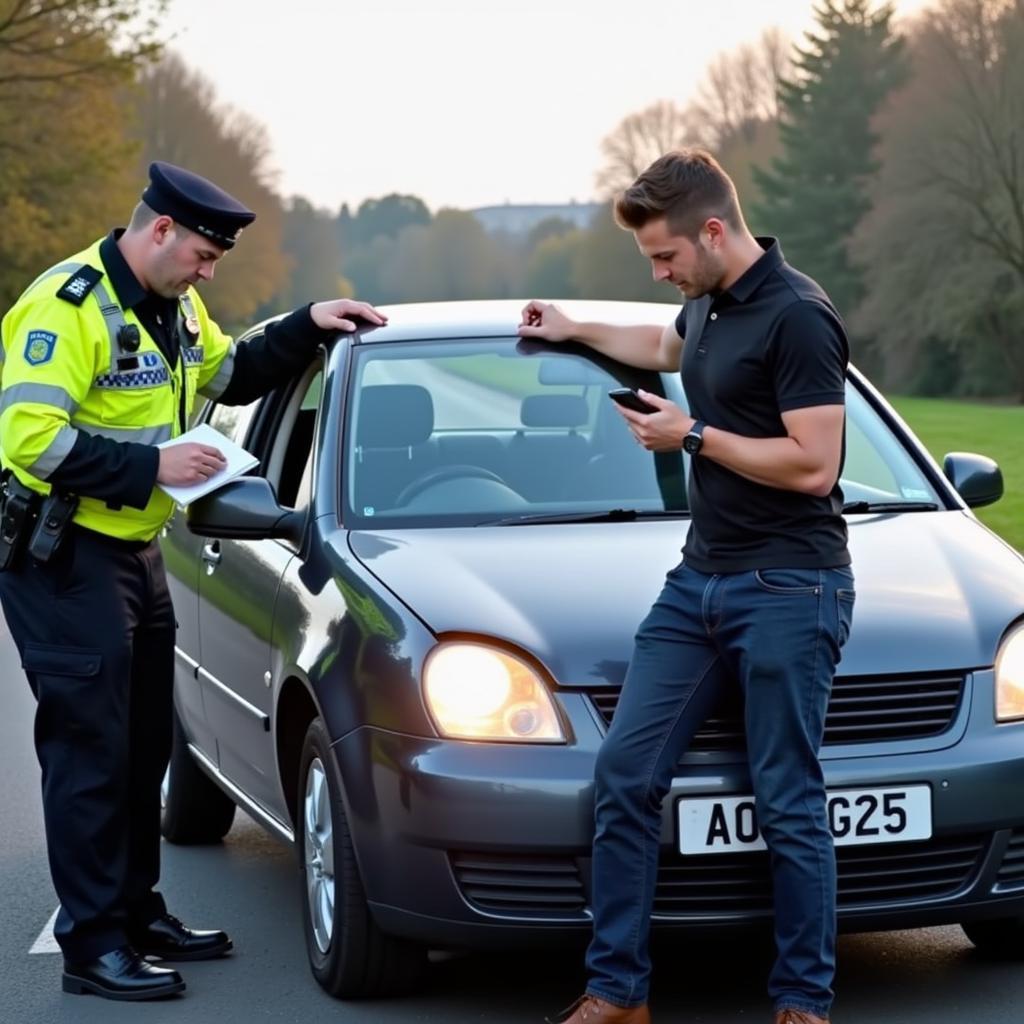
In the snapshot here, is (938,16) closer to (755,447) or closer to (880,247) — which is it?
(880,247)

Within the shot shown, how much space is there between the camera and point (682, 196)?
4.27 meters

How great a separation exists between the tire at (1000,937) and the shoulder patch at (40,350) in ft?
8.26

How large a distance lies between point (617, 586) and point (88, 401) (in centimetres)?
133

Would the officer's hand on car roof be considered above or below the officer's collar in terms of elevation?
below

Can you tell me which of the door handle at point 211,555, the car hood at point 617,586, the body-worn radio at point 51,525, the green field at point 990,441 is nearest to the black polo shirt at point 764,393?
the car hood at point 617,586

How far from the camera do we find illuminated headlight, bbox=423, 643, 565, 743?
4.38m

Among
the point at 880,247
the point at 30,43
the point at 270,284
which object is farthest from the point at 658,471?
the point at 270,284

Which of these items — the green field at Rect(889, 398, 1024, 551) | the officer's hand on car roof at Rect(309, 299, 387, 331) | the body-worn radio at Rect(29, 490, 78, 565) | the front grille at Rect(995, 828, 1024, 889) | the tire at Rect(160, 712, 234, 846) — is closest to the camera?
the front grille at Rect(995, 828, 1024, 889)

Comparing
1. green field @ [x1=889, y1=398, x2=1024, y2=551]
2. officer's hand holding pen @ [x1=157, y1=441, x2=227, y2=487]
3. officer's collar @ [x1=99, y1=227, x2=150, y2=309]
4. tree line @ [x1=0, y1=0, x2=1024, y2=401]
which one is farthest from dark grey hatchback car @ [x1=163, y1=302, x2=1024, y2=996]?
tree line @ [x1=0, y1=0, x2=1024, y2=401]

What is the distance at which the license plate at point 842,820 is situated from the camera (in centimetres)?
429

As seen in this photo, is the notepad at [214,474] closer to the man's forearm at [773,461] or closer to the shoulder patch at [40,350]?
the shoulder patch at [40,350]

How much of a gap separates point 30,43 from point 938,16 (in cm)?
3791

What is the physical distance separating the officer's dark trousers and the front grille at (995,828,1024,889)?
2.07 meters

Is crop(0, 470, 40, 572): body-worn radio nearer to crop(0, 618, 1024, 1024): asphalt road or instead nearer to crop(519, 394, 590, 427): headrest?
crop(0, 618, 1024, 1024): asphalt road
